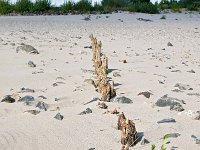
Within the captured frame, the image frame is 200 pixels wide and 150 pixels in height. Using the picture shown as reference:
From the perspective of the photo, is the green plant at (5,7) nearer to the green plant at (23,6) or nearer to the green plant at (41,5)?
the green plant at (23,6)

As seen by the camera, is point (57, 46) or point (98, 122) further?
point (57, 46)

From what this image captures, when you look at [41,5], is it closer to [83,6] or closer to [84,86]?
[83,6]

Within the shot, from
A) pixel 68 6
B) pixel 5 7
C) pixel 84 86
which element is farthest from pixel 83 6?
pixel 84 86

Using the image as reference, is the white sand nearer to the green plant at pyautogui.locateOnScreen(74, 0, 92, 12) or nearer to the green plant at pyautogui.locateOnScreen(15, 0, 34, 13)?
the green plant at pyautogui.locateOnScreen(15, 0, 34, 13)

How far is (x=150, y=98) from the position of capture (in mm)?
3895

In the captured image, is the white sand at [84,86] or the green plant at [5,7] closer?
the white sand at [84,86]

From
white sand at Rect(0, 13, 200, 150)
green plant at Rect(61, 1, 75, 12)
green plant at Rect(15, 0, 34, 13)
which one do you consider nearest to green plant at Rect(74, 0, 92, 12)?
green plant at Rect(61, 1, 75, 12)

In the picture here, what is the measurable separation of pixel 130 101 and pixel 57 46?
388cm

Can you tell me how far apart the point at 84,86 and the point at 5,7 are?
11355 millimetres

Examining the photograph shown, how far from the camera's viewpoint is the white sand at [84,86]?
276cm

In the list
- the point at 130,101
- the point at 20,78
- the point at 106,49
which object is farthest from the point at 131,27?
the point at 130,101

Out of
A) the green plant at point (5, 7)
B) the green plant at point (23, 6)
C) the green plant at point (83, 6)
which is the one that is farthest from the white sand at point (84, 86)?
the green plant at point (83, 6)

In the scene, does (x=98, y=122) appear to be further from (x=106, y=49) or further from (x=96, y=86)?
(x=106, y=49)

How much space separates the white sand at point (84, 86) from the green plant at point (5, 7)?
5231 mm
